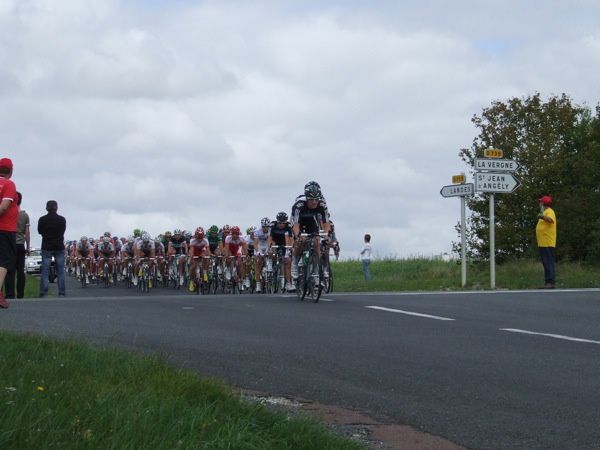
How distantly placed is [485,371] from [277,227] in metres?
18.0

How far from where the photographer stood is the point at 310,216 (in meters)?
19.0

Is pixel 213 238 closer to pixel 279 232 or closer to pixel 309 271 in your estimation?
pixel 279 232

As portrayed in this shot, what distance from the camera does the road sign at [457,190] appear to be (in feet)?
85.6

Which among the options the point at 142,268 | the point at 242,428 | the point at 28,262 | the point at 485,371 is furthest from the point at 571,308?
the point at 28,262

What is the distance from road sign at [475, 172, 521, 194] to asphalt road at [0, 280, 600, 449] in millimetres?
8340

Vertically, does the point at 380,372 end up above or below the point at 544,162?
below

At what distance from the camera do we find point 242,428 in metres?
6.00

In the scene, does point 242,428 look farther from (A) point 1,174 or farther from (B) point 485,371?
(A) point 1,174

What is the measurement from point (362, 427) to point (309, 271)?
11676 millimetres

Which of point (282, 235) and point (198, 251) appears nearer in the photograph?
point (282, 235)

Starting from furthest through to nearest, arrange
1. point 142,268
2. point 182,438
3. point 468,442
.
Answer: point 142,268 < point 468,442 < point 182,438

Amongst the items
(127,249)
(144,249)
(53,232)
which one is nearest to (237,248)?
(144,249)

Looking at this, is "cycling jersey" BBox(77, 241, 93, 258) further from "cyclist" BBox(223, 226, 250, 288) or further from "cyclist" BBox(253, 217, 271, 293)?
"cyclist" BBox(253, 217, 271, 293)

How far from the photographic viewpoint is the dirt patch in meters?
6.55
